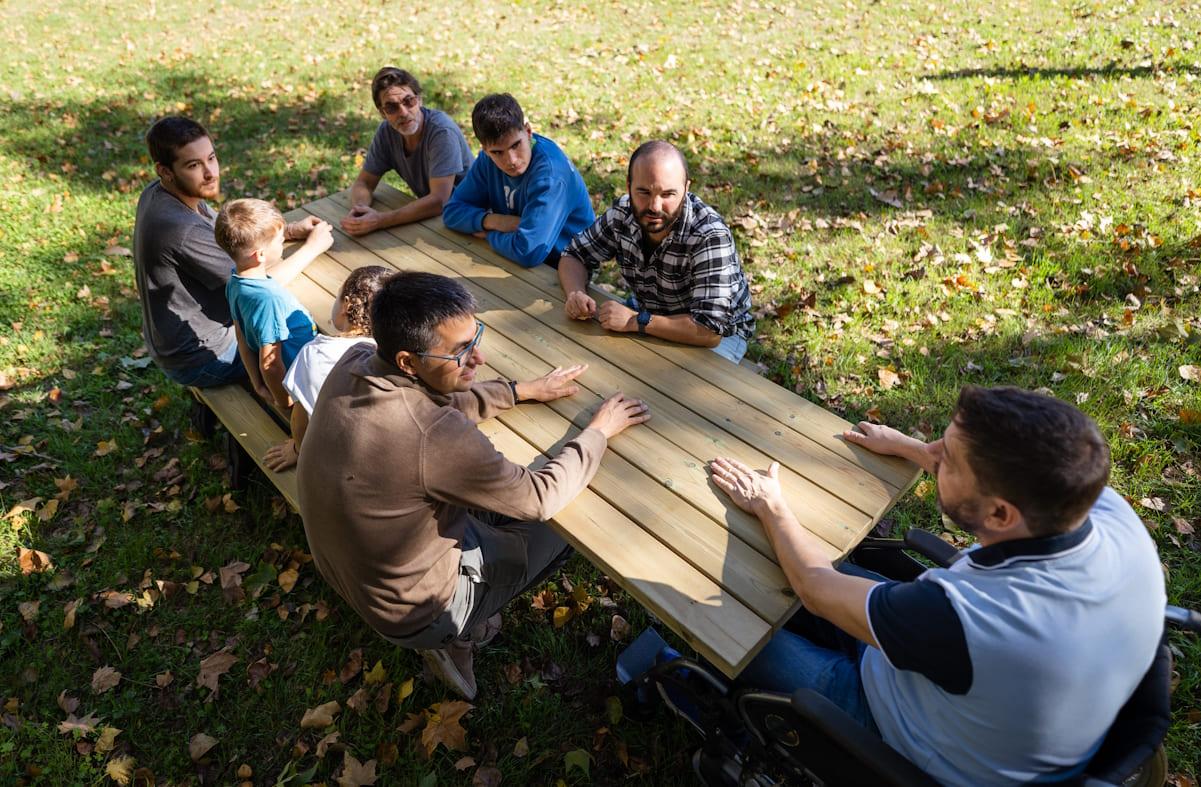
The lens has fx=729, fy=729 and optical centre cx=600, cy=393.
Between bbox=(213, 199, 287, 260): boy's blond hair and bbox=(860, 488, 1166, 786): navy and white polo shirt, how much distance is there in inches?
110

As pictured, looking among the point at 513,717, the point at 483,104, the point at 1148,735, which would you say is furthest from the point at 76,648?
the point at 1148,735

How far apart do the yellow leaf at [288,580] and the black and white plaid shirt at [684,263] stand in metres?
2.07

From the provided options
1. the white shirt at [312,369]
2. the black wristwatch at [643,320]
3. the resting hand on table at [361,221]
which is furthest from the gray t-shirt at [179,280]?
the black wristwatch at [643,320]

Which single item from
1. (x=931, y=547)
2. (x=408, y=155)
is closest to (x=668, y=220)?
(x=931, y=547)

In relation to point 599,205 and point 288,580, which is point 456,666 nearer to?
point 288,580

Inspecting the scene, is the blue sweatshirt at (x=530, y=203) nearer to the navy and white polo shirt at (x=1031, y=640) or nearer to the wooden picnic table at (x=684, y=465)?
the wooden picnic table at (x=684, y=465)

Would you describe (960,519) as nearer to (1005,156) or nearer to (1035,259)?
(1035,259)

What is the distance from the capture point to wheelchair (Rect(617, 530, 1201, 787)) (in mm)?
1646

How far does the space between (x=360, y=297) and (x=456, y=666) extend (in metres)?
1.54

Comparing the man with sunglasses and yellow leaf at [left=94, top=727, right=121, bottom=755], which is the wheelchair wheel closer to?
yellow leaf at [left=94, top=727, right=121, bottom=755]

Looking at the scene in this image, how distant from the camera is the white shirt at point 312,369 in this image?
8.91ft

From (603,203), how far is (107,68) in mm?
7904

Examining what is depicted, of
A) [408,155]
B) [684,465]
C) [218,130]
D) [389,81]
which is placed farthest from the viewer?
[218,130]

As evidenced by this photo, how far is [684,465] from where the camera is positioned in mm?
2564
